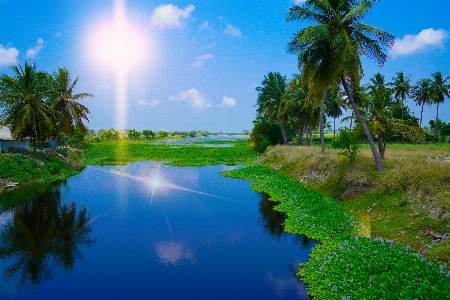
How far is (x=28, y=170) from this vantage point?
31312 mm

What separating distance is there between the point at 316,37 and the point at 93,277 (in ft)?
61.2

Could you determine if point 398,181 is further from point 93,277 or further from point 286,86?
point 286,86

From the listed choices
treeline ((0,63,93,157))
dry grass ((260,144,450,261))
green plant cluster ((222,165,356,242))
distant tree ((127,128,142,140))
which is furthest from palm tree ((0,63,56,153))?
distant tree ((127,128,142,140))

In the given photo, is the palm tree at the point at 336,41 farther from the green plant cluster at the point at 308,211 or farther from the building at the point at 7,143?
the building at the point at 7,143

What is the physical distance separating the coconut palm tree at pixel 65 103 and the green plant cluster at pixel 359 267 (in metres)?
32.8

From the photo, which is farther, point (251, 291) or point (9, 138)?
point (9, 138)

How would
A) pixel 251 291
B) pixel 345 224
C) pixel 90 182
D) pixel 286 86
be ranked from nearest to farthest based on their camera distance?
pixel 251 291 < pixel 345 224 < pixel 90 182 < pixel 286 86

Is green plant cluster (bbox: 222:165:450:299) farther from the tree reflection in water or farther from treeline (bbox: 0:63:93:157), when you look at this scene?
treeline (bbox: 0:63:93:157)

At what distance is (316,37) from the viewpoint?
19.8 meters

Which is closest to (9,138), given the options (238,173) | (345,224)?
(238,173)

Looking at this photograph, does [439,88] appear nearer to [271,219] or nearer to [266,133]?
[266,133]

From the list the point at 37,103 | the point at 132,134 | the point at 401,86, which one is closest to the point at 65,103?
the point at 37,103

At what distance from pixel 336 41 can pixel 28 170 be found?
1256 inches

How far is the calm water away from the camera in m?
10.2
